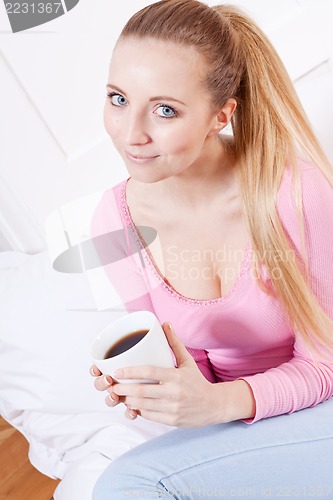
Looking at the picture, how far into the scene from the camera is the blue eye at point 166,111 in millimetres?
947

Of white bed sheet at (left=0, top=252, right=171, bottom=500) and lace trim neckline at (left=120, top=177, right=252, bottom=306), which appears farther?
white bed sheet at (left=0, top=252, right=171, bottom=500)

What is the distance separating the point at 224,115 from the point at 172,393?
16.8 inches

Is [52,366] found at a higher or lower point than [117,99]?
lower

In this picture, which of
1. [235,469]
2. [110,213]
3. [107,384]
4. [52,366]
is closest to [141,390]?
[107,384]

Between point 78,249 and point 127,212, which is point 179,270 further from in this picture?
point 78,249

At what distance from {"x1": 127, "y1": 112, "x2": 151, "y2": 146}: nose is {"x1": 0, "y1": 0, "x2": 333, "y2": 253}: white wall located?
66cm

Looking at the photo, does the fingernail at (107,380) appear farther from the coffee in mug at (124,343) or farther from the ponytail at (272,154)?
the ponytail at (272,154)

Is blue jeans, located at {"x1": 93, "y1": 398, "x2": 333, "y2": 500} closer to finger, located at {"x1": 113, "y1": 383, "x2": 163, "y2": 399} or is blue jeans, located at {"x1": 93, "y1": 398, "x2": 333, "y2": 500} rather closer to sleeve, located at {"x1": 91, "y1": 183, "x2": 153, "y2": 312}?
finger, located at {"x1": 113, "y1": 383, "x2": 163, "y2": 399}

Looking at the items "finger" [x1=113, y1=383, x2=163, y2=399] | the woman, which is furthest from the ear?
"finger" [x1=113, y1=383, x2=163, y2=399]

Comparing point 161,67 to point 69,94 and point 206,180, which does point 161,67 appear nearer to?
point 206,180

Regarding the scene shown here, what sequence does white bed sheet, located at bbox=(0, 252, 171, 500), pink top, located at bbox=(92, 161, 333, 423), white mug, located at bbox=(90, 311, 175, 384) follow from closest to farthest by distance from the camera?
white mug, located at bbox=(90, 311, 175, 384)
pink top, located at bbox=(92, 161, 333, 423)
white bed sheet, located at bbox=(0, 252, 171, 500)

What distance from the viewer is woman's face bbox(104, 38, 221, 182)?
93 cm

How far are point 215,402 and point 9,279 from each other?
30.2 inches

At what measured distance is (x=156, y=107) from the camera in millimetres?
→ 950
